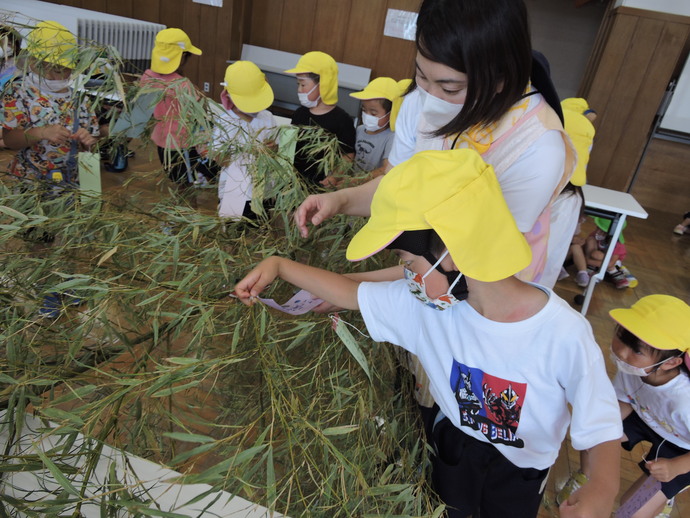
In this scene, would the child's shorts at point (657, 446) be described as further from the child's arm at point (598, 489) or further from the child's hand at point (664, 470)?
the child's arm at point (598, 489)

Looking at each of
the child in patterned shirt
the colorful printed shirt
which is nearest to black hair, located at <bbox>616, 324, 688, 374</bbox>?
the child in patterned shirt

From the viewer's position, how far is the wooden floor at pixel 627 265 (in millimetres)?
1837

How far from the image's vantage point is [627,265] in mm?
4785

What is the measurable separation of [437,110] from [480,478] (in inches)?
32.6

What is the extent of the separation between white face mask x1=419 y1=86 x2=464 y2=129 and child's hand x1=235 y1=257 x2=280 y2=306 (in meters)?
0.49

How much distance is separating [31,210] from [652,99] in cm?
714

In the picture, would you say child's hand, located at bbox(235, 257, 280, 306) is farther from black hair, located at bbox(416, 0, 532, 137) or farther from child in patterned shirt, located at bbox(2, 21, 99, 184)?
child in patterned shirt, located at bbox(2, 21, 99, 184)

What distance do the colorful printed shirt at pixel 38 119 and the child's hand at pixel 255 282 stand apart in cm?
160

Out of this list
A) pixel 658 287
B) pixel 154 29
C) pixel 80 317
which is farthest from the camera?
pixel 154 29

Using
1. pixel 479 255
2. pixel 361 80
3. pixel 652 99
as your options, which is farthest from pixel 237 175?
pixel 652 99

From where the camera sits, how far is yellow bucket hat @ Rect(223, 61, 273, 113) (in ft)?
8.75

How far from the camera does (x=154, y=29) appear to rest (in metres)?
6.06

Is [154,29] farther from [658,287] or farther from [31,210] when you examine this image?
[658,287]

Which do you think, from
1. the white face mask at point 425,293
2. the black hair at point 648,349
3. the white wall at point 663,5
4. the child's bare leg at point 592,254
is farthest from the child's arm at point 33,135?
the white wall at point 663,5
